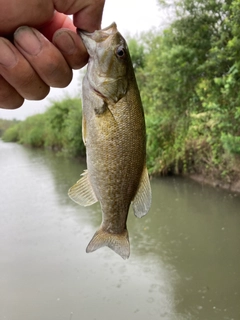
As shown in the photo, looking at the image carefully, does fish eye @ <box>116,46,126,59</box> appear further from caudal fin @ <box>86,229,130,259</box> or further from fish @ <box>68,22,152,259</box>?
caudal fin @ <box>86,229,130,259</box>

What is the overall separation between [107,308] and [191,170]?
8.02 m

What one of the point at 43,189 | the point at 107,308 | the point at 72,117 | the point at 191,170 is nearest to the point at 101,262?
the point at 107,308

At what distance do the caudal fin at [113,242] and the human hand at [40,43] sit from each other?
33.6 inches

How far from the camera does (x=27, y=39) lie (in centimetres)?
150

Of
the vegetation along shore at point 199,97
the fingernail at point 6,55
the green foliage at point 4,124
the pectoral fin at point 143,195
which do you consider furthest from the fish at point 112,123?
the green foliage at point 4,124

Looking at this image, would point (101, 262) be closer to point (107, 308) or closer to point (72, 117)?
point (107, 308)

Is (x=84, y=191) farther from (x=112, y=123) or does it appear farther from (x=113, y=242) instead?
(x=112, y=123)

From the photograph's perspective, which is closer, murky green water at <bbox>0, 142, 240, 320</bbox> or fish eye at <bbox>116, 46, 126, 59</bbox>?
fish eye at <bbox>116, 46, 126, 59</bbox>

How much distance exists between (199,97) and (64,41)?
1096 cm

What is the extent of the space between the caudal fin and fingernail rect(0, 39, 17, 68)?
3.28 feet

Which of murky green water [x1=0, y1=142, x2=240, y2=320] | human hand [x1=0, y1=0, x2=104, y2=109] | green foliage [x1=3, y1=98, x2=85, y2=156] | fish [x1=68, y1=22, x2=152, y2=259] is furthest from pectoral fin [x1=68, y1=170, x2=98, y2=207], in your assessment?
green foliage [x1=3, y1=98, x2=85, y2=156]

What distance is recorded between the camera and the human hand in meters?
1.46

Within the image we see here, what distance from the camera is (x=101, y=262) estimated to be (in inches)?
258

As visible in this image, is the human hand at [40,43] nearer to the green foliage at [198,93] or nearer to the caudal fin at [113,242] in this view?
the caudal fin at [113,242]
